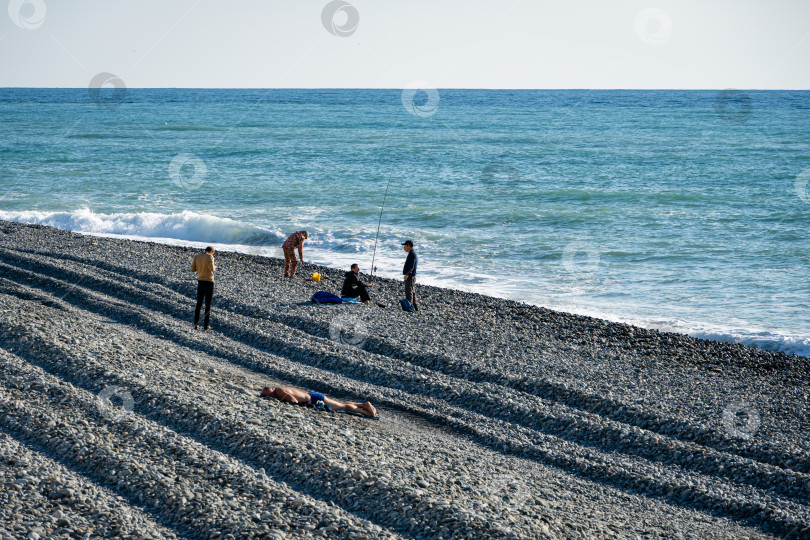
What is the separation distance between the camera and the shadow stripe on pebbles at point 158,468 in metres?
6.87

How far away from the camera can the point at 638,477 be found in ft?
28.0

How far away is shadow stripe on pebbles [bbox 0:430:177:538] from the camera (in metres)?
6.57

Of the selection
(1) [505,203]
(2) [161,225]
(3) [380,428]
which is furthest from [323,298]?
(1) [505,203]

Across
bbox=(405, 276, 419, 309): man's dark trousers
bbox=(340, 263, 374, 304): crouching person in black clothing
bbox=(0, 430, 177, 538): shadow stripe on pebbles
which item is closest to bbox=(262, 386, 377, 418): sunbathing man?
bbox=(0, 430, 177, 538): shadow stripe on pebbles

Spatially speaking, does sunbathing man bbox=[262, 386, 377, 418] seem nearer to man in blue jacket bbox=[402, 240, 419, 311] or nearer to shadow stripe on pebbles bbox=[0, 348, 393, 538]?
shadow stripe on pebbles bbox=[0, 348, 393, 538]

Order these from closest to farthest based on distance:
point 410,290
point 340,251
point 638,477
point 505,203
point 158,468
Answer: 1. point 158,468
2. point 638,477
3. point 410,290
4. point 340,251
5. point 505,203

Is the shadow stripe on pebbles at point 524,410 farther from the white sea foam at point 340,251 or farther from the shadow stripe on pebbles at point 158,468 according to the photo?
the white sea foam at point 340,251

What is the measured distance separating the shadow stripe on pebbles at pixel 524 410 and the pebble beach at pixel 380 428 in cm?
3

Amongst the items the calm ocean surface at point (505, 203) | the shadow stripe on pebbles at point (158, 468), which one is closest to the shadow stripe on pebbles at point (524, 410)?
the shadow stripe on pebbles at point (158, 468)

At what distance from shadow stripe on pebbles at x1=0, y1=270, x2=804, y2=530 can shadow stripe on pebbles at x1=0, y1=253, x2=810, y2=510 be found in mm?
350

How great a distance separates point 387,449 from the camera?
8633mm

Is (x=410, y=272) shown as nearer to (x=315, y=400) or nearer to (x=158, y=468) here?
(x=315, y=400)

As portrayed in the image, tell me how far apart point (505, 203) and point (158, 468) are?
26990 millimetres

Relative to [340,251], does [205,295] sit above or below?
below
